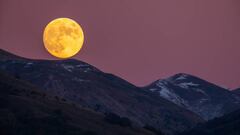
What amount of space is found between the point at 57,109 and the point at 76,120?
36.5ft

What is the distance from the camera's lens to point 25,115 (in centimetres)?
17488

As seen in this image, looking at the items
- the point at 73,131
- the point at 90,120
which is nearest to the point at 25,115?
the point at 73,131

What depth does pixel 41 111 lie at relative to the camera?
7347 inches

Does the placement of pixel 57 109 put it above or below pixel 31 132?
above

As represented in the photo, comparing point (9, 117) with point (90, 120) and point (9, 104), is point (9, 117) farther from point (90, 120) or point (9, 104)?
point (90, 120)

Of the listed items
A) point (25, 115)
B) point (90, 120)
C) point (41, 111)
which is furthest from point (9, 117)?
point (90, 120)

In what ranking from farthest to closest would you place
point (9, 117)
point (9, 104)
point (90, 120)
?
point (90, 120)
point (9, 104)
point (9, 117)

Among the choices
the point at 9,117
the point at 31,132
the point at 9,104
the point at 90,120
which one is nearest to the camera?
the point at 31,132

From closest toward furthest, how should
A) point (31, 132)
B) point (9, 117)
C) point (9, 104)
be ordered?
point (31, 132) < point (9, 117) < point (9, 104)

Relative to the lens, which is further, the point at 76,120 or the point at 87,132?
the point at 76,120

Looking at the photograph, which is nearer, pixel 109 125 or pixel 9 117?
pixel 9 117

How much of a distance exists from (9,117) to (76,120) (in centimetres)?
2943

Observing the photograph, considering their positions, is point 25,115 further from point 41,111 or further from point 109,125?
point 109,125

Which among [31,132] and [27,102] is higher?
[27,102]
